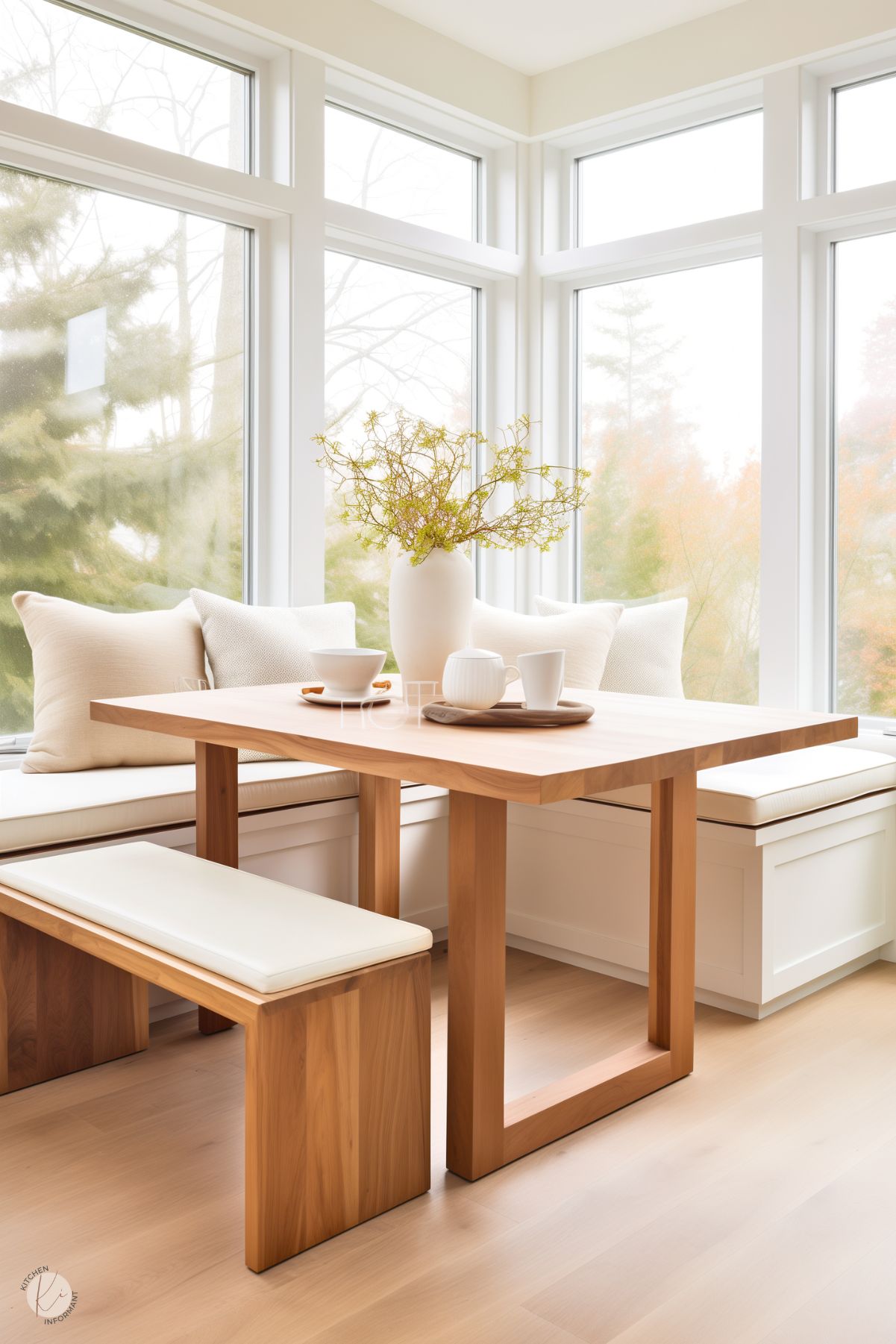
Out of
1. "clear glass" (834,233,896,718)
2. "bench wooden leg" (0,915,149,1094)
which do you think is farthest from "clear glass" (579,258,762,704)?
"bench wooden leg" (0,915,149,1094)

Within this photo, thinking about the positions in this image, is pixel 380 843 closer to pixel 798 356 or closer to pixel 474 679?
pixel 474 679

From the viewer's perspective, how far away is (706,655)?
381cm

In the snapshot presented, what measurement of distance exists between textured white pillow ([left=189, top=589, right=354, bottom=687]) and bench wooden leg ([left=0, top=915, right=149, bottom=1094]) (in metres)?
0.89

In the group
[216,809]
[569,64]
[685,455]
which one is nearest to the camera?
[216,809]

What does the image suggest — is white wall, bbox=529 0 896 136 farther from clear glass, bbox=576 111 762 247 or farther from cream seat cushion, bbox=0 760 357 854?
cream seat cushion, bbox=0 760 357 854

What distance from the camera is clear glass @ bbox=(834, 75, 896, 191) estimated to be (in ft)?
11.0

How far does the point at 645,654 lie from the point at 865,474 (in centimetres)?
87

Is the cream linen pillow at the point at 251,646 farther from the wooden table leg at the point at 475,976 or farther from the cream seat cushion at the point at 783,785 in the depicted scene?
the wooden table leg at the point at 475,976

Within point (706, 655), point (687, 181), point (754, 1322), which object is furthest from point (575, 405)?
point (754, 1322)

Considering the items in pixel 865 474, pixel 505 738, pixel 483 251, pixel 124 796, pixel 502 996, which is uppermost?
pixel 483 251

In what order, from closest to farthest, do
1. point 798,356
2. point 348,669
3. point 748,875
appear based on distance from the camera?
point 348,669
point 748,875
point 798,356

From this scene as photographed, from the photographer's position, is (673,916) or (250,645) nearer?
(673,916)

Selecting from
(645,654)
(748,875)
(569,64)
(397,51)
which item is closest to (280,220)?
(397,51)

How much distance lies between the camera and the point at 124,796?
2.48 metres
